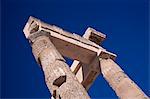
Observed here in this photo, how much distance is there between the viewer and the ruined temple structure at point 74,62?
32.4 feet

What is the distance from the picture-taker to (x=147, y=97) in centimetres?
1149

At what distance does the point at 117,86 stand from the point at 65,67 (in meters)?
3.25

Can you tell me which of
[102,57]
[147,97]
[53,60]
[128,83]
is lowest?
[147,97]

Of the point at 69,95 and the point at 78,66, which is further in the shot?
the point at 78,66

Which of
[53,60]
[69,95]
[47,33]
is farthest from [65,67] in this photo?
[47,33]

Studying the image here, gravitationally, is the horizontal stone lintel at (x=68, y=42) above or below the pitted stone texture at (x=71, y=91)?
above

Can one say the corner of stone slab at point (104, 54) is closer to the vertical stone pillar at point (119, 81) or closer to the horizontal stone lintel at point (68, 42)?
the horizontal stone lintel at point (68, 42)

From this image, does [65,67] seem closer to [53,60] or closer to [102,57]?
→ [53,60]

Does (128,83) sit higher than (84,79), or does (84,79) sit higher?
(84,79)

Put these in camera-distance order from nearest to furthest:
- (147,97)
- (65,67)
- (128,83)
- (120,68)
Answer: (65,67) → (147,97) → (128,83) → (120,68)

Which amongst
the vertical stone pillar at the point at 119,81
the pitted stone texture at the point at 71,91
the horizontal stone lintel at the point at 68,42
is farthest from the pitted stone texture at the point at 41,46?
the vertical stone pillar at the point at 119,81

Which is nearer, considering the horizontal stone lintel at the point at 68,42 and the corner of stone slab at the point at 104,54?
the horizontal stone lintel at the point at 68,42

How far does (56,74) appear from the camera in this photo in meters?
10.1

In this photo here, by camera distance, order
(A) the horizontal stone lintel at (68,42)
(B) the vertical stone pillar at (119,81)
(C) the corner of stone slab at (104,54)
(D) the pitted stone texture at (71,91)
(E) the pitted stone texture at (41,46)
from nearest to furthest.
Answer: (D) the pitted stone texture at (71,91)
(E) the pitted stone texture at (41,46)
(B) the vertical stone pillar at (119,81)
(A) the horizontal stone lintel at (68,42)
(C) the corner of stone slab at (104,54)
